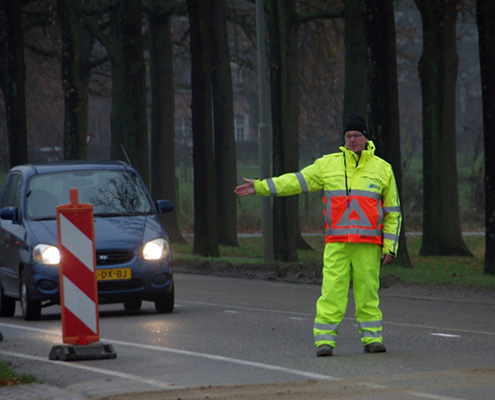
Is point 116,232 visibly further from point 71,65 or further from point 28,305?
point 71,65

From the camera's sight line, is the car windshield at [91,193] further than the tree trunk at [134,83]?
No

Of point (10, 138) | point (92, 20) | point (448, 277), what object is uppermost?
point (92, 20)

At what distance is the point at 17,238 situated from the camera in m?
14.2

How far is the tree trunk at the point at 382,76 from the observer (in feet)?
68.7

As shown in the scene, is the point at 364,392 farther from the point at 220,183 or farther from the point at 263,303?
the point at 220,183

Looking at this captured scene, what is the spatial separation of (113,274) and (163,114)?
68.7 ft

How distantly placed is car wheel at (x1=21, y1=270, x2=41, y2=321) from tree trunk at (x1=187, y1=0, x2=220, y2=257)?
39.1 feet

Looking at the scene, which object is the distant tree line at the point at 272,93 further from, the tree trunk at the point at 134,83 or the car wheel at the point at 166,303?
the car wheel at the point at 166,303

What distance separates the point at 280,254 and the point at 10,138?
460 inches

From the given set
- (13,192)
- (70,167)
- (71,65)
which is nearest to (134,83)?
(71,65)

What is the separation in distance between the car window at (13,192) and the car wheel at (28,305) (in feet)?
3.80

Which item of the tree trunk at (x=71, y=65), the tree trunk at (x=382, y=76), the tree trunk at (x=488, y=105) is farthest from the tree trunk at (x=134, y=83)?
the tree trunk at (x=488, y=105)

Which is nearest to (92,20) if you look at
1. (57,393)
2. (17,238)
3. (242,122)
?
(17,238)

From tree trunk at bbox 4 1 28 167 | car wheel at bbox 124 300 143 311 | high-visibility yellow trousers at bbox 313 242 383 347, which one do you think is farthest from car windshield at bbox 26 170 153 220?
tree trunk at bbox 4 1 28 167
